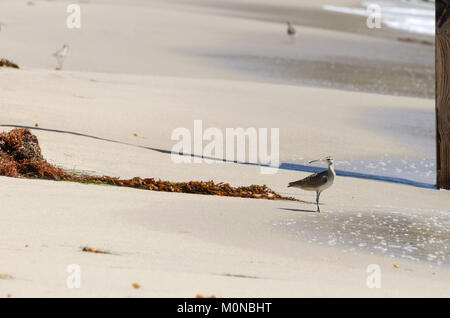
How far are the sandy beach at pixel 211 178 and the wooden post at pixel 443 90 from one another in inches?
12.9

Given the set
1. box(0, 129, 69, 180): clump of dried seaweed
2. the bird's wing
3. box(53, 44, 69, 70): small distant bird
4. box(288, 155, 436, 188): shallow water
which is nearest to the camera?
the bird's wing

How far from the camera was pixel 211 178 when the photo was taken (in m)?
8.95

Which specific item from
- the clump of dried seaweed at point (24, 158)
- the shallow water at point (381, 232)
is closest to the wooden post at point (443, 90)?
the shallow water at point (381, 232)

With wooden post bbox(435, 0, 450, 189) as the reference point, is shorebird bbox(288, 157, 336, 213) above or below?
below

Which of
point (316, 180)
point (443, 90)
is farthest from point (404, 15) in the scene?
point (316, 180)

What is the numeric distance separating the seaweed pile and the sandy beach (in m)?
0.26

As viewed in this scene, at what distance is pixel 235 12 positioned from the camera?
40938 millimetres

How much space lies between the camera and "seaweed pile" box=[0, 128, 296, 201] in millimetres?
7996

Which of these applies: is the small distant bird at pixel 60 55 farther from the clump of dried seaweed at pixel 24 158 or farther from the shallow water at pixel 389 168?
the clump of dried seaweed at pixel 24 158

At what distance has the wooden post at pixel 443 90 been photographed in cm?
967

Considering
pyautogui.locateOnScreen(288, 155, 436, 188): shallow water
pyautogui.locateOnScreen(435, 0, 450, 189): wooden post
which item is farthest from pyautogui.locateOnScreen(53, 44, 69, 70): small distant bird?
pyautogui.locateOnScreen(435, 0, 450, 189): wooden post

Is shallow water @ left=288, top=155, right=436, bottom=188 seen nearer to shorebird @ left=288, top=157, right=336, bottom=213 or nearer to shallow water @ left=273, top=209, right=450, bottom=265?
shallow water @ left=273, top=209, right=450, bottom=265
